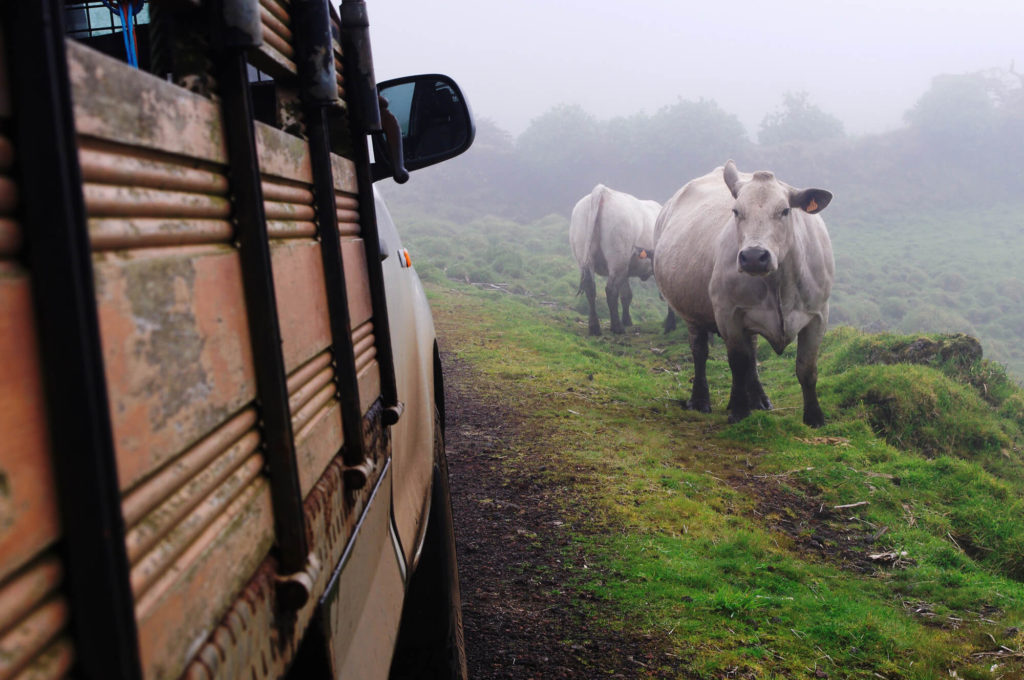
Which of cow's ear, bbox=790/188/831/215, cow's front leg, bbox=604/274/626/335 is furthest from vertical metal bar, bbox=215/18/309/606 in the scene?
cow's front leg, bbox=604/274/626/335

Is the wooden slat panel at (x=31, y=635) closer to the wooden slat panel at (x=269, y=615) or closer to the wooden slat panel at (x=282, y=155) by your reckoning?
the wooden slat panel at (x=269, y=615)

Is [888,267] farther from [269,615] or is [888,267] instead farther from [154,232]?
[154,232]

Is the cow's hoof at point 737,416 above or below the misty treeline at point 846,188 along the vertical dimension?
below

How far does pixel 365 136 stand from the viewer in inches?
64.4

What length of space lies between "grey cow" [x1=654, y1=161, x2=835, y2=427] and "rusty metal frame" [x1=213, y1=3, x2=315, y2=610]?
5137 millimetres

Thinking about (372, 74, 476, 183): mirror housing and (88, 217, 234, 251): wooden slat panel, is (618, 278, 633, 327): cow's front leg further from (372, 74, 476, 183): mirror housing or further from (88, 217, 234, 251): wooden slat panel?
(88, 217, 234, 251): wooden slat panel

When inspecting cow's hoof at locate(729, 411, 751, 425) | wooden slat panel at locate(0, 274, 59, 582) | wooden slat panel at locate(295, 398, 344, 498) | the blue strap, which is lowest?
cow's hoof at locate(729, 411, 751, 425)

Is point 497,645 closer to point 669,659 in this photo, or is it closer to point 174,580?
point 669,659

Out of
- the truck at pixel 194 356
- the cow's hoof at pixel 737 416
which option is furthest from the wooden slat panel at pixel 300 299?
the cow's hoof at pixel 737 416

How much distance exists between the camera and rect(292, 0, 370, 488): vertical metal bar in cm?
124

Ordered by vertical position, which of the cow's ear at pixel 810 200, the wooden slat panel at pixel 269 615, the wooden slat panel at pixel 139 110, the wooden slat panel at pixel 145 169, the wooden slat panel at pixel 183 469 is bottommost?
the wooden slat panel at pixel 269 615

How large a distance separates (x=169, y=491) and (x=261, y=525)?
0.73ft

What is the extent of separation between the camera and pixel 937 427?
6.13 m

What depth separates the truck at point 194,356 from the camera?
0.52m
